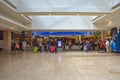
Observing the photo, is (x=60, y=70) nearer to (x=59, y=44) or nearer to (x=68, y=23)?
(x=68, y=23)

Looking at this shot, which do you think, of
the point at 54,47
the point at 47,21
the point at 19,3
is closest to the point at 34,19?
the point at 47,21

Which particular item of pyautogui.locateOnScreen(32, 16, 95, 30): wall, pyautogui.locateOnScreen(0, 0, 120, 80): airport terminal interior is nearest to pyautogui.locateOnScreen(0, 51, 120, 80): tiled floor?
pyautogui.locateOnScreen(0, 0, 120, 80): airport terminal interior

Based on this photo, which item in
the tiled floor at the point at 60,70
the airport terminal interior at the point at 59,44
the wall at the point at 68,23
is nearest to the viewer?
the tiled floor at the point at 60,70

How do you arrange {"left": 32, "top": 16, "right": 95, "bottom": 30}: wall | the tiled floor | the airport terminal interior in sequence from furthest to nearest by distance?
1. {"left": 32, "top": 16, "right": 95, "bottom": 30}: wall
2. the airport terminal interior
3. the tiled floor

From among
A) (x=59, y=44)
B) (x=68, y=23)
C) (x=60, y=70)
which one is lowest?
(x=60, y=70)

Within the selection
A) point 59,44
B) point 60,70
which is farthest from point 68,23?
point 60,70

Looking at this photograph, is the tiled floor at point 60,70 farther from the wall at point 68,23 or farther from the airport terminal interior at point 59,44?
the wall at point 68,23

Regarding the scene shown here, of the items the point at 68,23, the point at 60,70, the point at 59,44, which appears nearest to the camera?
the point at 60,70

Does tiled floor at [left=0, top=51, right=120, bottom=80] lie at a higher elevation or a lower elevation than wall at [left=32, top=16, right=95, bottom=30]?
lower

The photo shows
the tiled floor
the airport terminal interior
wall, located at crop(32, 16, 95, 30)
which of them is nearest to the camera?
the tiled floor

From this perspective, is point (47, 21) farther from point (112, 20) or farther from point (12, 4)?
point (12, 4)

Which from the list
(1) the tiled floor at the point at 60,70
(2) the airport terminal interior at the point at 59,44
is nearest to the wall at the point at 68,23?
(2) the airport terminal interior at the point at 59,44

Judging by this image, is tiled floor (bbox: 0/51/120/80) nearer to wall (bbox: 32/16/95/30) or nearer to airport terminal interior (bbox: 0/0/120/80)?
airport terminal interior (bbox: 0/0/120/80)

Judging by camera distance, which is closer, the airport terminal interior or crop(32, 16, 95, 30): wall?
the airport terminal interior
